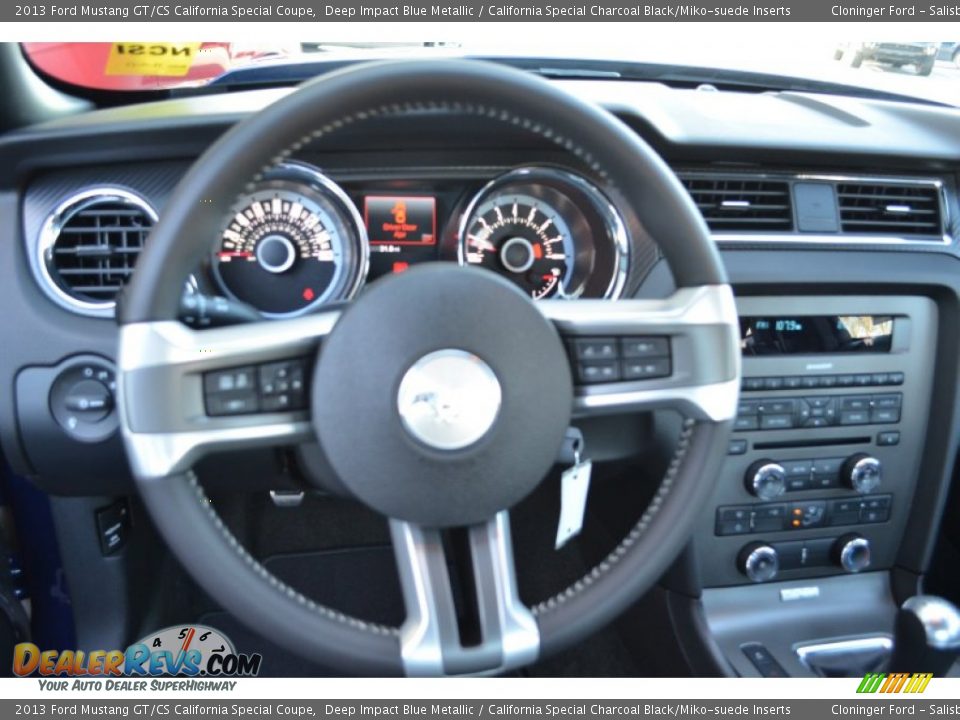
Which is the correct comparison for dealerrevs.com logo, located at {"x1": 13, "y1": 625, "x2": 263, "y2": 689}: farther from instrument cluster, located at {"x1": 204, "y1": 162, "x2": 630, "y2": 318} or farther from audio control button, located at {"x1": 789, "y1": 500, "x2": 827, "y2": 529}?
audio control button, located at {"x1": 789, "y1": 500, "x2": 827, "y2": 529}

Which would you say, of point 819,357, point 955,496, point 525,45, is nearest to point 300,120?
point 525,45

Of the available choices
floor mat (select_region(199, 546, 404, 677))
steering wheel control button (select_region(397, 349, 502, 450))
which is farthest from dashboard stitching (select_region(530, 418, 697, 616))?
floor mat (select_region(199, 546, 404, 677))

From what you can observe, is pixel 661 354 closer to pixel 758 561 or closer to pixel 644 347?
pixel 644 347

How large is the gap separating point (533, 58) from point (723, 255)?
64cm

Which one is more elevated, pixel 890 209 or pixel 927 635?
pixel 890 209

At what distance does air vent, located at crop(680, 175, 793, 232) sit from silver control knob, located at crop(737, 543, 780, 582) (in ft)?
2.16

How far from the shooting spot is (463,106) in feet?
2.98

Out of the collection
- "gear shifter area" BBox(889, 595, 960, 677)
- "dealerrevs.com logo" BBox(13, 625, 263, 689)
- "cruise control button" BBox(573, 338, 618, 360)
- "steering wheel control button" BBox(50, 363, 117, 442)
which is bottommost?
"dealerrevs.com logo" BBox(13, 625, 263, 689)

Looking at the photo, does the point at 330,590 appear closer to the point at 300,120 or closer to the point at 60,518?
the point at 60,518

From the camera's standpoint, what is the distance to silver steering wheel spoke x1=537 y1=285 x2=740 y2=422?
100cm

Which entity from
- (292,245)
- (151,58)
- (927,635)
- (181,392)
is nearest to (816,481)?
(927,635)

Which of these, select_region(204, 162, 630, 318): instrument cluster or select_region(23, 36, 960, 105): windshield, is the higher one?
select_region(23, 36, 960, 105): windshield

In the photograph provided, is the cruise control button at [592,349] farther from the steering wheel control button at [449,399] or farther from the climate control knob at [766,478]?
the climate control knob at [766,478]

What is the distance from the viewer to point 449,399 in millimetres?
929
